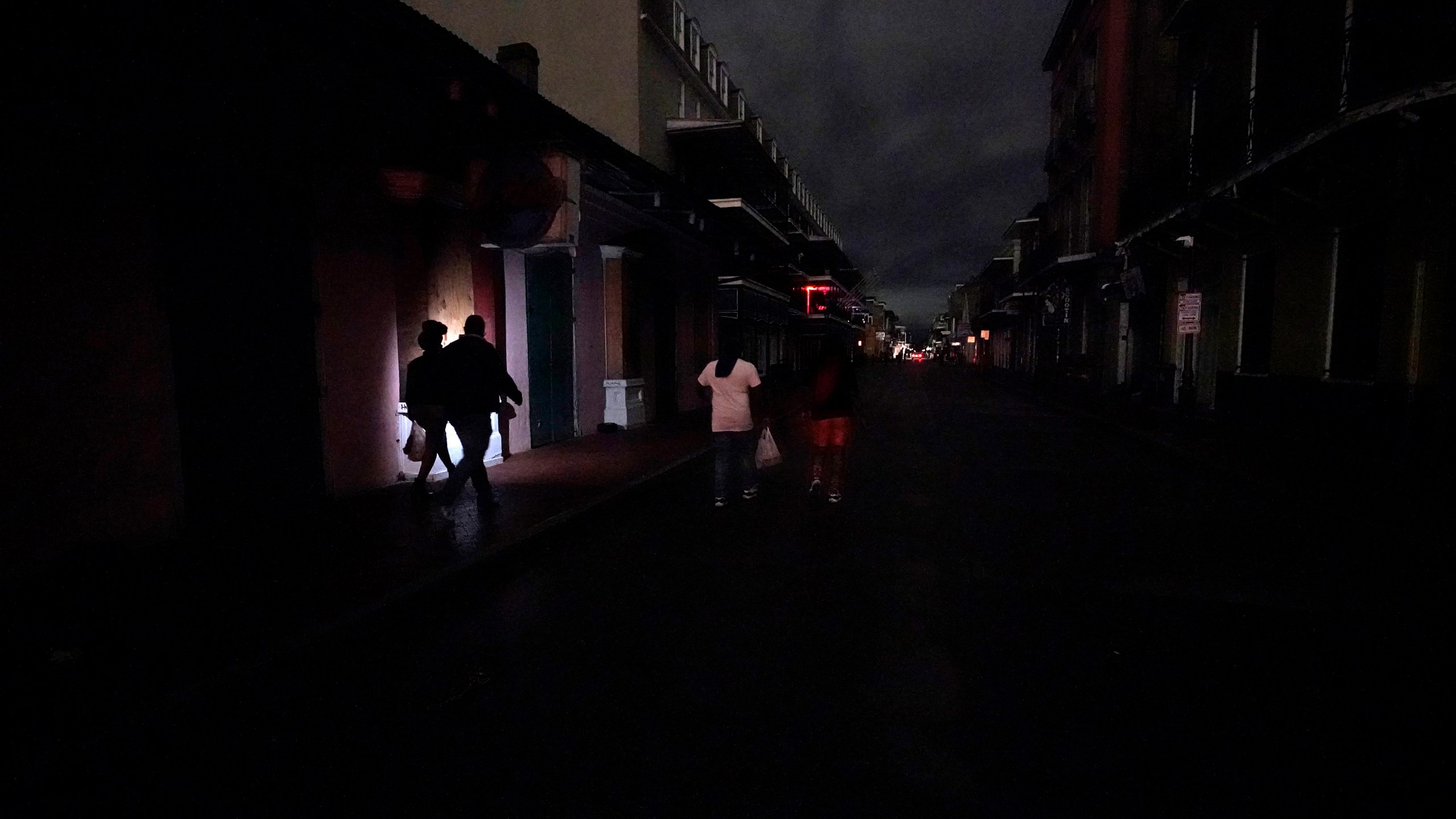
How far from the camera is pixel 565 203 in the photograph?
26.2 ft

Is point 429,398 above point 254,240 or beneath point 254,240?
beneath

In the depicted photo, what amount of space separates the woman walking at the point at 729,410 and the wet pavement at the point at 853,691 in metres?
1.26

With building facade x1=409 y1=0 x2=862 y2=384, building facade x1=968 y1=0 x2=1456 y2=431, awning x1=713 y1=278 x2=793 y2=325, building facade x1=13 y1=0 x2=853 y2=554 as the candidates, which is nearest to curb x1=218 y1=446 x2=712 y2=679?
building facade x1=13 y1=0 x2=853 y2=554

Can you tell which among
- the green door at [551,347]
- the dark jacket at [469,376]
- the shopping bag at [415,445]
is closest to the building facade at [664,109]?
the green door at [551,347]

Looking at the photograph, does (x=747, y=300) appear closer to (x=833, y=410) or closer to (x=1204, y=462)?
(x=1204, y=462)

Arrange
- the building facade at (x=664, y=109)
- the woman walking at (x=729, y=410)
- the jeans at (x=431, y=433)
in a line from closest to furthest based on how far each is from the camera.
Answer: the jeans at (x=431, y=433), the woman walking at (x=729, y=410), the building facade at (x=664, y=109)

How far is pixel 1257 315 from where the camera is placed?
1411 centimetres

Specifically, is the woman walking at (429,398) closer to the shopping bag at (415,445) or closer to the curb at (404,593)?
the shopping bag at (415,445)

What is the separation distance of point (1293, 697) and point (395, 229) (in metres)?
8.27

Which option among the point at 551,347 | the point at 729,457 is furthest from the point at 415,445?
the point at 551,347

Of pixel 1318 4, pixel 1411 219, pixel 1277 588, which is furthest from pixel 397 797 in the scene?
pixel 1318 4

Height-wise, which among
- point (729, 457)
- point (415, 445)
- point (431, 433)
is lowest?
point (729, 457)

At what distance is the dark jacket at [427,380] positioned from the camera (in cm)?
634

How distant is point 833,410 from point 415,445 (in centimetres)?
441
